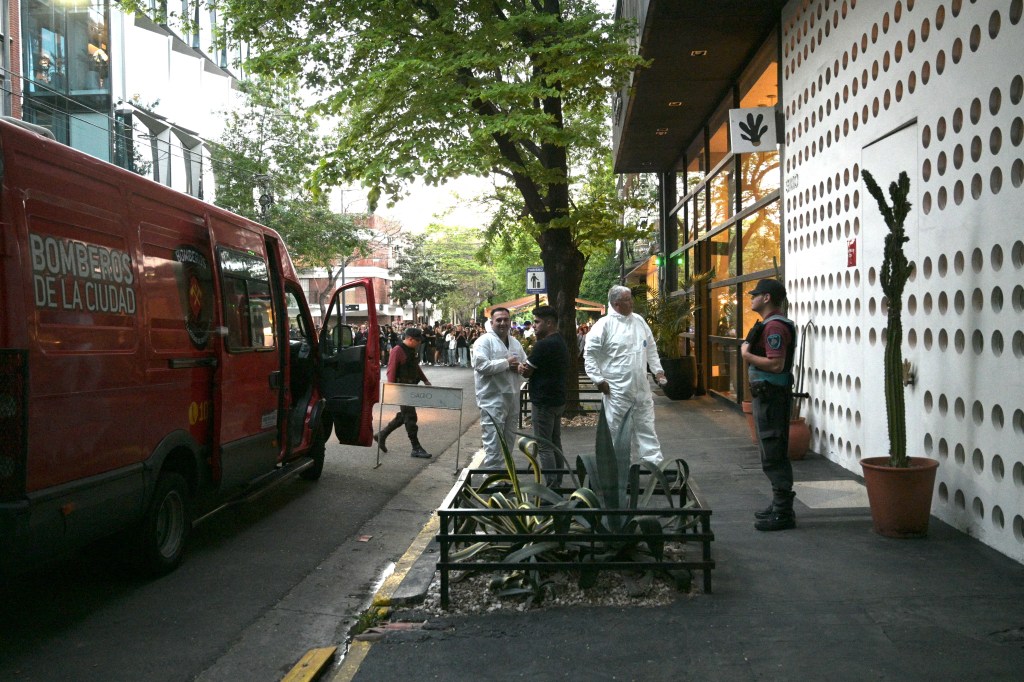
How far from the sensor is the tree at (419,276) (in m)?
68.0

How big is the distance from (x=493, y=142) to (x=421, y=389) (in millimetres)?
4622

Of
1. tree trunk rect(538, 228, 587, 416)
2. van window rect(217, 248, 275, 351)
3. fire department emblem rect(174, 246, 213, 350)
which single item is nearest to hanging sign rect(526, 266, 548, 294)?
tree trunk rect(538, 228, 587, 416)

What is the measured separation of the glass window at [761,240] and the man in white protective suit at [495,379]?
4166 millimetres

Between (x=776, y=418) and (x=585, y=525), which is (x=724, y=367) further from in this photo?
(x=585, y=525)

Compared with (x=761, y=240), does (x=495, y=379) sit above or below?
below

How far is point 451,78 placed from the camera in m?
12.6

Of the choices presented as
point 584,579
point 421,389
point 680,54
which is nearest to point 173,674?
point 584,579

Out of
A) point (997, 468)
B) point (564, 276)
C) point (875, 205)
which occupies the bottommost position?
point (997, 468)

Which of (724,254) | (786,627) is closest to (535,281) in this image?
(724,254)

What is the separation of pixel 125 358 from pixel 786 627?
4037mm

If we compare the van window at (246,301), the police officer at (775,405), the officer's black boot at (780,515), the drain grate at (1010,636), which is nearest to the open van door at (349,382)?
the van window at (246,301)

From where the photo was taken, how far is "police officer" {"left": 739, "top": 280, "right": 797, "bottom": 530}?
6570mm

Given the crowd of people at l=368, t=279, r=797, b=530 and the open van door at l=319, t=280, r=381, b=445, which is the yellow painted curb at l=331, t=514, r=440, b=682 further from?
the open van door at l=319, t=280, r=381, b=445

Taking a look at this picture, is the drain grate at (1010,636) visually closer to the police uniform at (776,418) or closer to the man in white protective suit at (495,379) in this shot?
the police uniform at (776,418)
